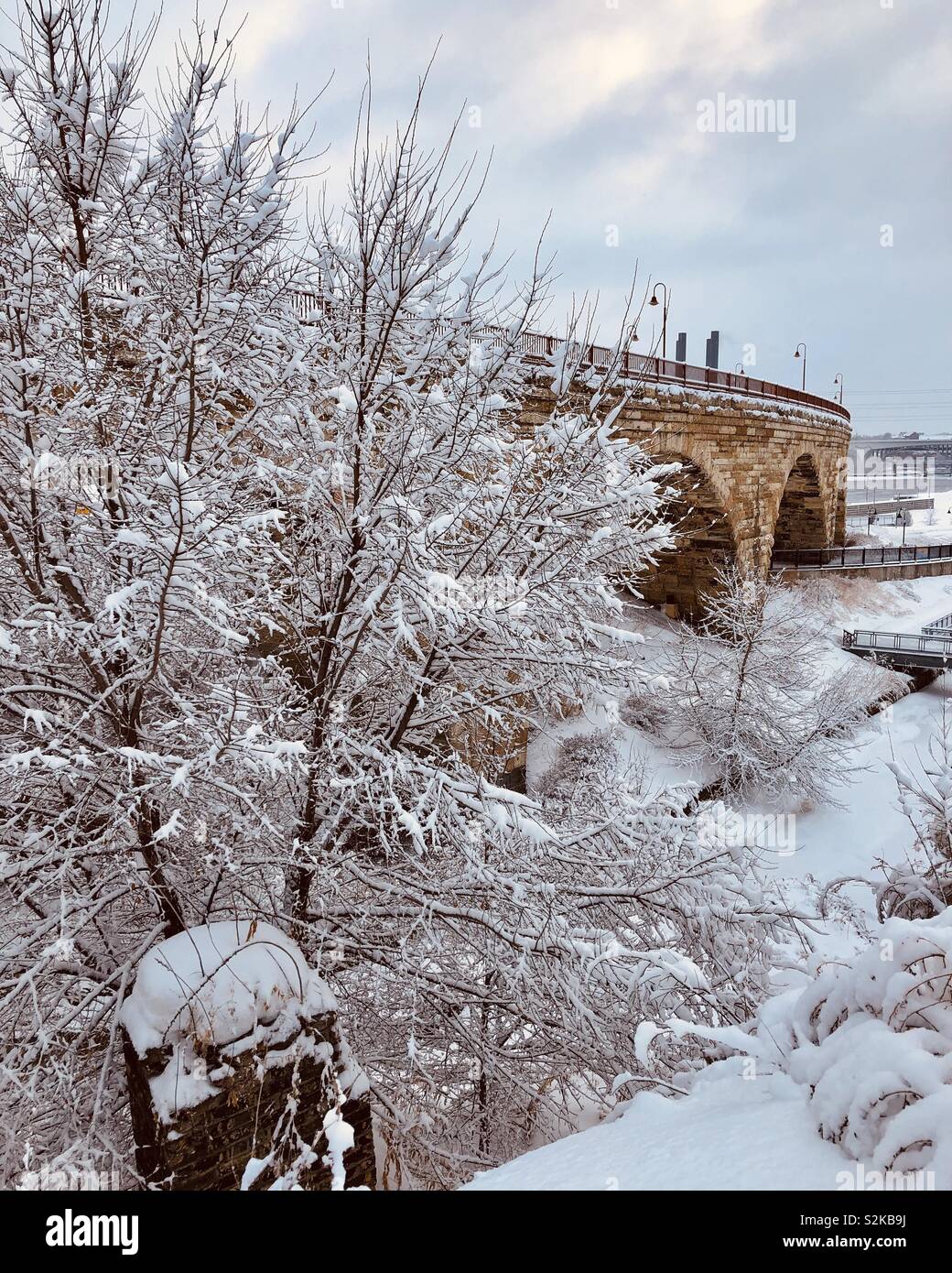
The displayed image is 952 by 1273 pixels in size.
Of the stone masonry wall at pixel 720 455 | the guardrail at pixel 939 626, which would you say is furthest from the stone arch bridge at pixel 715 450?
the guardrail at pixel 939 626

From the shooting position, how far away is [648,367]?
4.63m

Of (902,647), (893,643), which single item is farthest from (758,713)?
(893,643)

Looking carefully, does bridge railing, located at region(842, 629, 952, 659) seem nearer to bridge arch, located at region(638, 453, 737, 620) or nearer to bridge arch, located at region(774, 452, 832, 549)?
bridge arch, located at region(638, 453, 737, 620)

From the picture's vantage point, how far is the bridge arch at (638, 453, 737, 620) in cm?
2012

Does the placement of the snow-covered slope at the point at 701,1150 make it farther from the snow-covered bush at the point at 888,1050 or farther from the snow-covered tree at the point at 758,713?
the snow-covered tree at the point at 758,713

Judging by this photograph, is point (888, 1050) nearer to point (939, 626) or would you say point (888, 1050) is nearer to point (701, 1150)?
point (701, 1150)

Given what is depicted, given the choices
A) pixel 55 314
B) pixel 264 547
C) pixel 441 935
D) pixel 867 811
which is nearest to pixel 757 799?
pixel 867 811

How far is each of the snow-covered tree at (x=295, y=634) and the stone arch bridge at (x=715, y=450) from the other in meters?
6.52

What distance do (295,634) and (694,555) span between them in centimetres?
1931

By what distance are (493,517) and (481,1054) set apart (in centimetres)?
354

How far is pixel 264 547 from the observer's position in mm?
4891

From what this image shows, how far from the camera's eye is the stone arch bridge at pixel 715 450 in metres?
15.9
